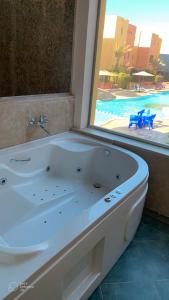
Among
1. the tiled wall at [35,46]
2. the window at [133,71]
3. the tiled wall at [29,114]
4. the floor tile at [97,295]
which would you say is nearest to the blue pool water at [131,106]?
the window at [133,71]

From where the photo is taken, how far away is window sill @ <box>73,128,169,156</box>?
2.24 meters

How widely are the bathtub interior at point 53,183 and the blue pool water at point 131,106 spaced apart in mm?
442

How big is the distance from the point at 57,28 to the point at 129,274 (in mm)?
2237

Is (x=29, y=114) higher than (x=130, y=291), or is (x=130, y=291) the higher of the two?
(x=29, y=114)

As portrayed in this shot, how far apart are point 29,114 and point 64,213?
3.14 ft

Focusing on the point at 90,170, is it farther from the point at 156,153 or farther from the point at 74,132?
the point at 156,153

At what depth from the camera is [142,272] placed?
170 centimetres

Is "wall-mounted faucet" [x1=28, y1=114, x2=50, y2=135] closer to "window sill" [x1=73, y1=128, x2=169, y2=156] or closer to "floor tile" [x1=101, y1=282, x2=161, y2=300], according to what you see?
"window sill" [x1=73, y1=128, x2=169, y2=156]

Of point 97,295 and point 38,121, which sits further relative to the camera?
point 38,121

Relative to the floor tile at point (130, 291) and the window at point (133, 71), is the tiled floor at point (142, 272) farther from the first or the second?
the window at point (133, 71)

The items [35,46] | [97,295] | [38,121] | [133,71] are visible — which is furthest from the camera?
[133,71]

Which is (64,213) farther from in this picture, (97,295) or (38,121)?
(38,121)

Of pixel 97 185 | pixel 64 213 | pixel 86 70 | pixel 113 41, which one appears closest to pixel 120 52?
pixel 113 41

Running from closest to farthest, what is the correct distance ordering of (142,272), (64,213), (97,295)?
(97,295), (142,272), (64,213)
